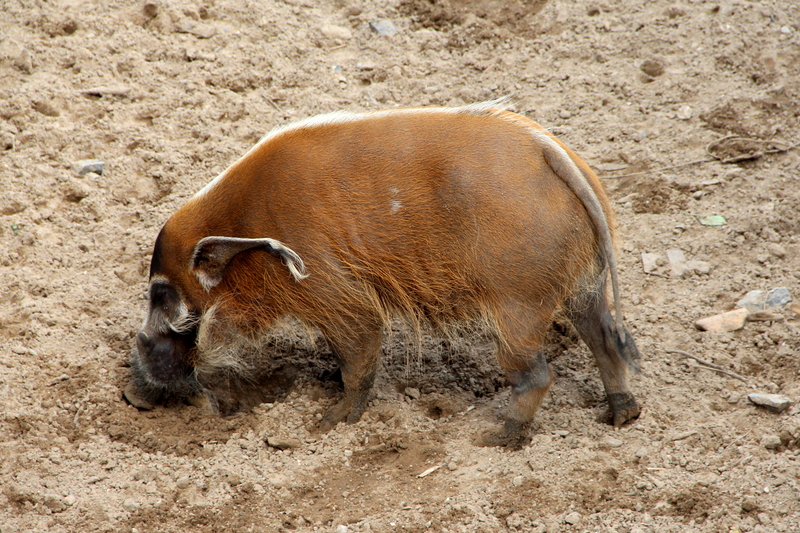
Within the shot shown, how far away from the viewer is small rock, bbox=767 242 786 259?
4.63 m

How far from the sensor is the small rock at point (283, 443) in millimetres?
3844

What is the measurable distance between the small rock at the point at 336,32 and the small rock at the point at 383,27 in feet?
0.72

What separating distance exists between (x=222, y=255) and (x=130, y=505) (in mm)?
1209

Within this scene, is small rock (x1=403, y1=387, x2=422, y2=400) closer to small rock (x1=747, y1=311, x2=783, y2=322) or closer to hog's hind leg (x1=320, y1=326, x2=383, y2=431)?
hog's hind leg (x1=320, y1=326, x2=383, y2=431)

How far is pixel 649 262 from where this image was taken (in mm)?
4793

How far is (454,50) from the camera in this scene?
6.61 metres

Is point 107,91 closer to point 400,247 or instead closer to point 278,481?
point 400,247

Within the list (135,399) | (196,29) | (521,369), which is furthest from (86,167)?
(521,369)

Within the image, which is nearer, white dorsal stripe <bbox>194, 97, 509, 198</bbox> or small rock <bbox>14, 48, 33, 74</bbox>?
white dorsal stripe <bbox>194, 97, 509, 198</bbox>

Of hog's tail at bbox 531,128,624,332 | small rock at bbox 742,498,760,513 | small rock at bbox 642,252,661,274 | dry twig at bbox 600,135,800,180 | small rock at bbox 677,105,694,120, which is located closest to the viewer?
small rock at bbox 742,498,760,513

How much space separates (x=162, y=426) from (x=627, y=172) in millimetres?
3540

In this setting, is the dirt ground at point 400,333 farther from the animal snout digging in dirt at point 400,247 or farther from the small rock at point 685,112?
the animal snout digging in dirt at point 400,247

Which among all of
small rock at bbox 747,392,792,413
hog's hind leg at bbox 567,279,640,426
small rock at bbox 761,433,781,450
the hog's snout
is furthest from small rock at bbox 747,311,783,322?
the hog's snout

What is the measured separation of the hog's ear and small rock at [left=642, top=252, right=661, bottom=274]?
2.27 m
